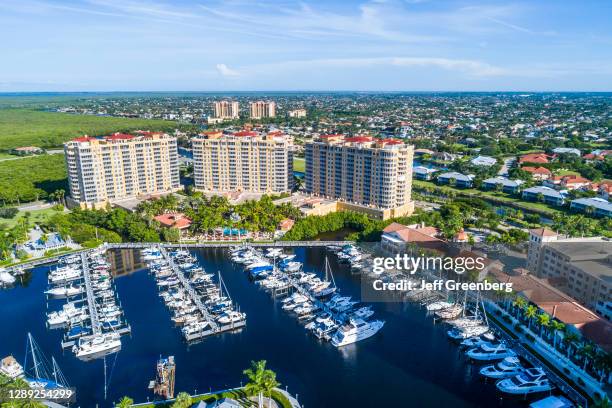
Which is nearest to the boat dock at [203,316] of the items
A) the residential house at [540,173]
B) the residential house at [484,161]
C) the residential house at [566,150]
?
the residential house at [540,173]

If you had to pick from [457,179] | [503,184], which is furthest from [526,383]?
[457,179]

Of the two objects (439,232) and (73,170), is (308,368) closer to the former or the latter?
(439,232)

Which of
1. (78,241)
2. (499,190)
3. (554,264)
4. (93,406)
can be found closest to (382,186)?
(554,264)

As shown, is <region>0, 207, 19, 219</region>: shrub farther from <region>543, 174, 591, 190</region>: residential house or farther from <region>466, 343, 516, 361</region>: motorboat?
<region>543, 174, 591, 190</region>: residential house

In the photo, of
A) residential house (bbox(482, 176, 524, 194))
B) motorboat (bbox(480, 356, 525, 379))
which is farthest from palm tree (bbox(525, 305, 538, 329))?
residential house (bbox(482, 176, 524, 194))

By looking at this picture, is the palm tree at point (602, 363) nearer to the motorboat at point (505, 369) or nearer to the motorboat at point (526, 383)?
the motorboat at point (526, 383)
